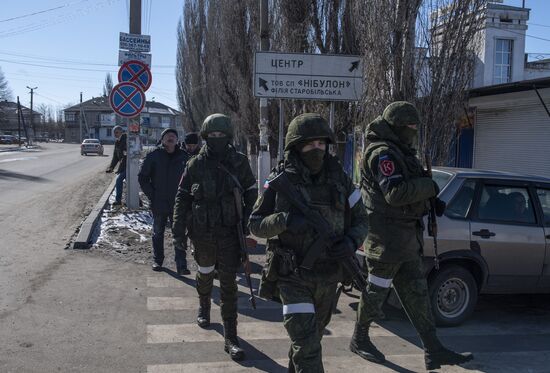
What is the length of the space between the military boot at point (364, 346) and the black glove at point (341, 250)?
1.50m

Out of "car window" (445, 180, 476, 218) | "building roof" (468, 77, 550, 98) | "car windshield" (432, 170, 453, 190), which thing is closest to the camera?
"car window" (445, 180, 476, 218)

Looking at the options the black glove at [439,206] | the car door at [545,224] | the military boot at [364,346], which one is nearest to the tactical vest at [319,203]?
the black glove at [439,206]

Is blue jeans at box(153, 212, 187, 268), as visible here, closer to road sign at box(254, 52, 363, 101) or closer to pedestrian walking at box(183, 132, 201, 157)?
pedestrian walking at box(183, 132, 201, 157)

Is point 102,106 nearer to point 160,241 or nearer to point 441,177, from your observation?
point 160,241

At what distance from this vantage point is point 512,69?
75.5 ft

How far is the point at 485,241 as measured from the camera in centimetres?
524

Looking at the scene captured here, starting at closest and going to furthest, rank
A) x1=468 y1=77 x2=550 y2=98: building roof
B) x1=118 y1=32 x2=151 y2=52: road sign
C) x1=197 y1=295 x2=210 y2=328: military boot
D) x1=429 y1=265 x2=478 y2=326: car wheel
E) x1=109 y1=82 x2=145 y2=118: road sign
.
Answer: x1=197 y1=295 x2=210 y2=328: military boot
x1=429 y1=265 x2=478 y2=326: car wheel
x1=109 y1=82 x2=145 y2=118: road sign
x1=468 y1=77 x2=550 y2=98: building roof
x1=118 y1=32 x2=151 y2=52: road sign

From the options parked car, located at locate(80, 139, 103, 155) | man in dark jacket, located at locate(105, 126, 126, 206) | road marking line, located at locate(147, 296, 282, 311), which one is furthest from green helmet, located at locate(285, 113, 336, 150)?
parked car, located at locate(80, 139, 103, 155)

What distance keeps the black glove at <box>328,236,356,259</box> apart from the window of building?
72.5ft

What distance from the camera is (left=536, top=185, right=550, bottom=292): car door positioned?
549 centimetres

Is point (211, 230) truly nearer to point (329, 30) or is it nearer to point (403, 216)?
point (403, 216)

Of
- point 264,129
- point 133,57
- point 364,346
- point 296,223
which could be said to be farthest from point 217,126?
point 264,129

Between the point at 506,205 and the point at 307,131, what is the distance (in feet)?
10.6

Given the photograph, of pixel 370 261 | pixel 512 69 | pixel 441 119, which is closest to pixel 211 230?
pixel 370 261
